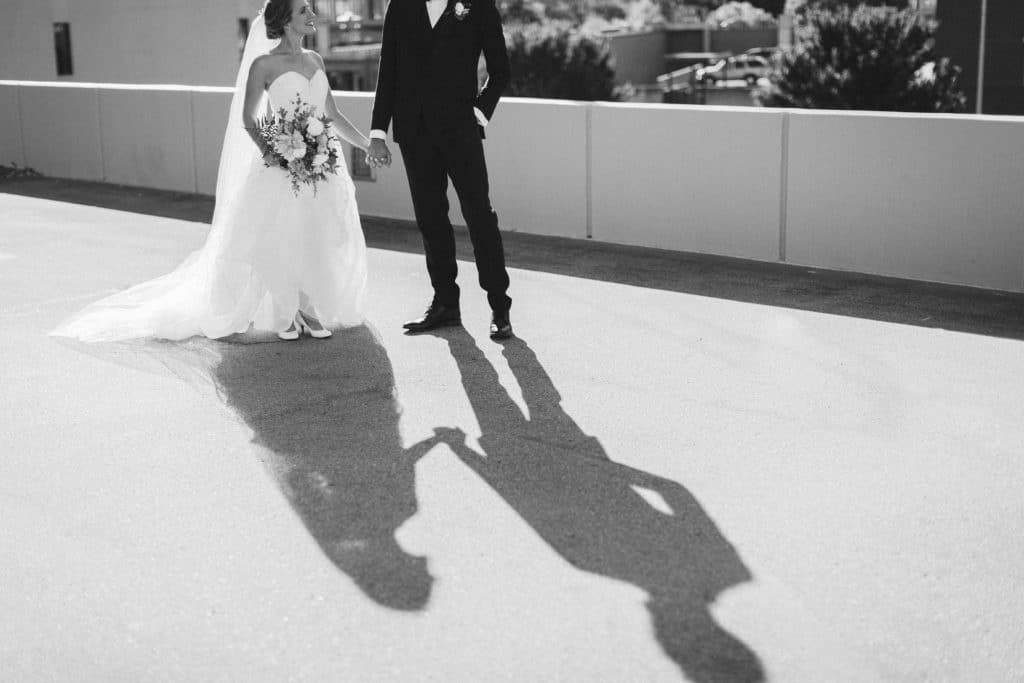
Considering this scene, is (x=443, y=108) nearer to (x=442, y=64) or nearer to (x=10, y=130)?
(x=442, y=64)

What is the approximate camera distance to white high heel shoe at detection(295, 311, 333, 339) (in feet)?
25.9

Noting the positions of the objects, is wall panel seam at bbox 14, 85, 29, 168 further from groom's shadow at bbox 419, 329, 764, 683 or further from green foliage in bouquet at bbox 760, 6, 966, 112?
green foliage in bouquet at bbox 760, 6, 966, 112

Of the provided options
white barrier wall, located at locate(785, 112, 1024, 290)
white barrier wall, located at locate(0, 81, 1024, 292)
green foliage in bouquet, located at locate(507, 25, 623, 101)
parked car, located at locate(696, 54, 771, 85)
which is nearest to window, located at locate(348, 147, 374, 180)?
white barrier wall, located at locate(0, 81, 1024, 292)

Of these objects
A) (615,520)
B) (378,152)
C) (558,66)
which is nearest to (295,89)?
(378,152)

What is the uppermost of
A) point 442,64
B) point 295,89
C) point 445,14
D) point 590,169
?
point 445,14

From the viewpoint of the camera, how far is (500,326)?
311 inches

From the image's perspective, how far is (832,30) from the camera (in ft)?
84.0

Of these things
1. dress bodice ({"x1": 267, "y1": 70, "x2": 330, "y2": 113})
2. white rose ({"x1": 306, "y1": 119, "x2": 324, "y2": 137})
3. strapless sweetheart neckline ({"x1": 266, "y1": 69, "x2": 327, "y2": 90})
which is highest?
strapless sweetheart neckline ({"x1": 266, "y1": 69, "x2": 327, "y2": 90})

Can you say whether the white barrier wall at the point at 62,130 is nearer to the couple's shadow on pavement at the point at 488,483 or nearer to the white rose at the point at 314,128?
the white rose at the point at 314,128

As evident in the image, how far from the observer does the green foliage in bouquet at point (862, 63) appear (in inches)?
1000

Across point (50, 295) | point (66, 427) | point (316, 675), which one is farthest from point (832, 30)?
point (316, 675)

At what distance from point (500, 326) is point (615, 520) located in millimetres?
3081

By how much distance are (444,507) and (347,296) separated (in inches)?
127

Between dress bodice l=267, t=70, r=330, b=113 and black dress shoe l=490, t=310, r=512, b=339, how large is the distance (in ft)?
5.14
